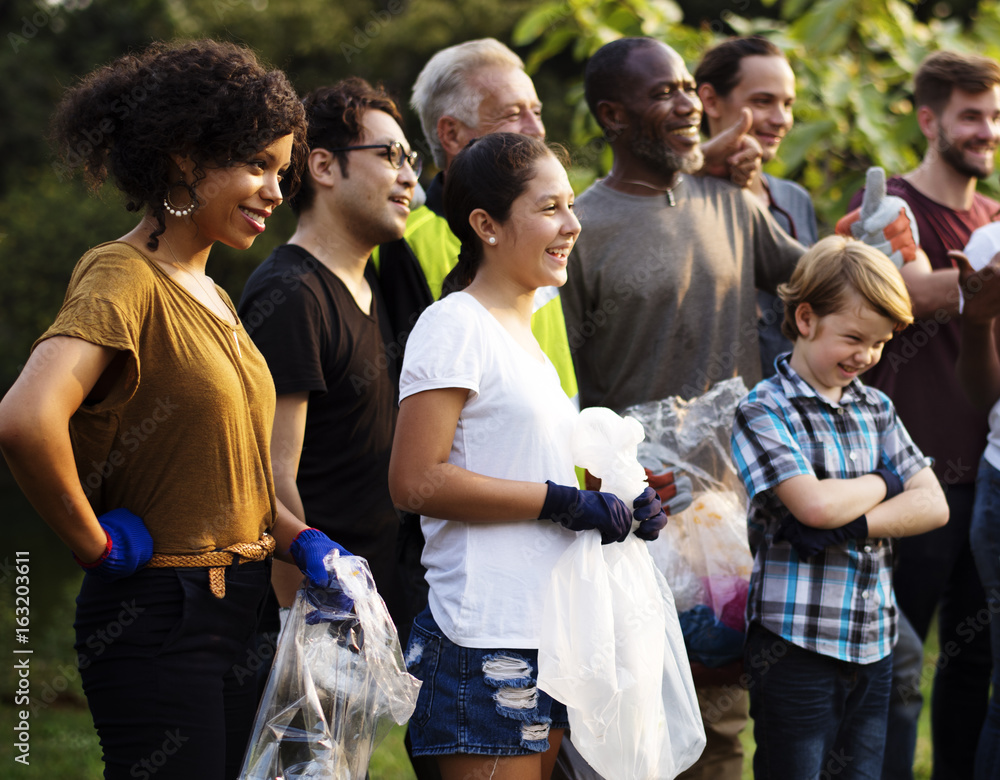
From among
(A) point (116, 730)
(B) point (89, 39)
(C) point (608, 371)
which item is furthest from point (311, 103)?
(B) point (89, 39)

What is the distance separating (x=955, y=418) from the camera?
3.18 m

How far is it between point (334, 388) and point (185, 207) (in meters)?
0.74

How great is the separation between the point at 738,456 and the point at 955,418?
44.4 inches

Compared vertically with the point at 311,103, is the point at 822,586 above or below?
below

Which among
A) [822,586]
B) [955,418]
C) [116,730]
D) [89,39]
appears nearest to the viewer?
[116,730]

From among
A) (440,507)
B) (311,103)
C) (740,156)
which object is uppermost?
(311,103)

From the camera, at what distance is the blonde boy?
2.34m

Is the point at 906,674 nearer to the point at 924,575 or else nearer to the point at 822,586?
the point at 924,575

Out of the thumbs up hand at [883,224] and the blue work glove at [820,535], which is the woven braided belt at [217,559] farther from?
the thumbs up hand at [883,224]

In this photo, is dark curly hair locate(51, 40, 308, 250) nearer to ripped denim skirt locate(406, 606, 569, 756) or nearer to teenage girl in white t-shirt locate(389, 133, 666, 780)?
teenage girl in white t-shirt locate(389, 133, 666, 780)

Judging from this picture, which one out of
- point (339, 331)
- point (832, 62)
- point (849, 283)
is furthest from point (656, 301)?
point (832, 62)

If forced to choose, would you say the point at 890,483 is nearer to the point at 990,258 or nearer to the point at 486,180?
the point at 990,258

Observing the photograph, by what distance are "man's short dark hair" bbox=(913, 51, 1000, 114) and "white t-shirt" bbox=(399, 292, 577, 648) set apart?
92.0 inches

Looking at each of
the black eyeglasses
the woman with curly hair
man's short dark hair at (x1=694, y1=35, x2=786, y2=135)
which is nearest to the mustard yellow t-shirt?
the woman with curly hair
